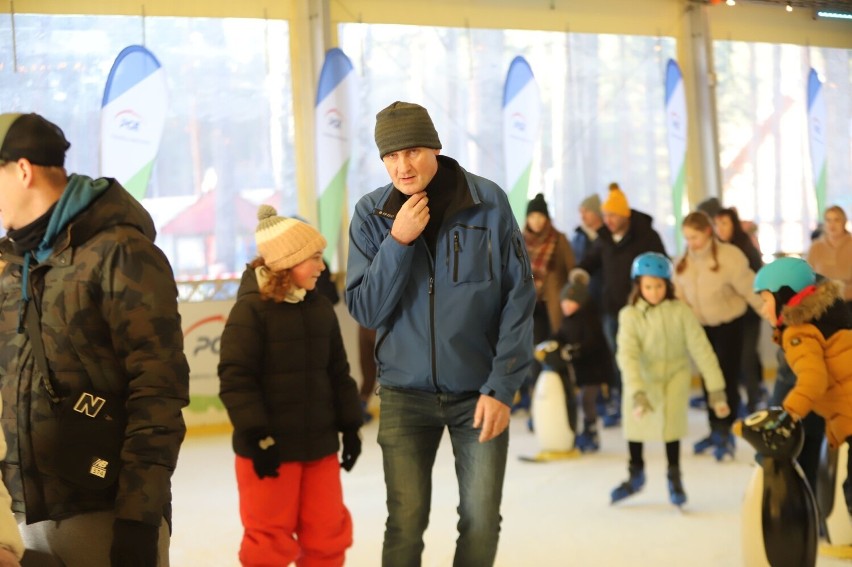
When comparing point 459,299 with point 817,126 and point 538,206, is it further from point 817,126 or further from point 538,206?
point 817,126

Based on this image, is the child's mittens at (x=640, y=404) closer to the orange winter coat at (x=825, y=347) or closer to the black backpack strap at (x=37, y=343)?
the orange winter coat at (x=825, y=347)

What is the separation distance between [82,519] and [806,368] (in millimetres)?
2606

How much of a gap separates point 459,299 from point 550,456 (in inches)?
153

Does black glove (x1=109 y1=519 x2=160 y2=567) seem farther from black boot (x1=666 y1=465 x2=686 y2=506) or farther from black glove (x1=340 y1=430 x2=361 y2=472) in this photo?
black boot (x1=666 y1=465 x2=686 y2=506)

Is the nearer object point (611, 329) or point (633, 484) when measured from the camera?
point (633, 484)

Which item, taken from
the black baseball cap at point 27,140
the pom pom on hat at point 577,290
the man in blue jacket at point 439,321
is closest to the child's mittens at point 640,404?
the pom pom on hat at point 577,290

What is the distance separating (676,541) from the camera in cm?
441

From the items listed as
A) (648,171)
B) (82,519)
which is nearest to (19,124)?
(82,519)

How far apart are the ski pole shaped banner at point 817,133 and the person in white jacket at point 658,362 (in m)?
6.55

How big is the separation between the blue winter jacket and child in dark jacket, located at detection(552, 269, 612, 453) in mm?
3821

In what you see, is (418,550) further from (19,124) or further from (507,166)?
(507,166)

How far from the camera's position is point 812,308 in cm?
372

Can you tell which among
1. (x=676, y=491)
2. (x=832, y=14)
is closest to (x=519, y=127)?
(x=832, y=14)

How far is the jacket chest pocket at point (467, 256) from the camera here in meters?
2.67
